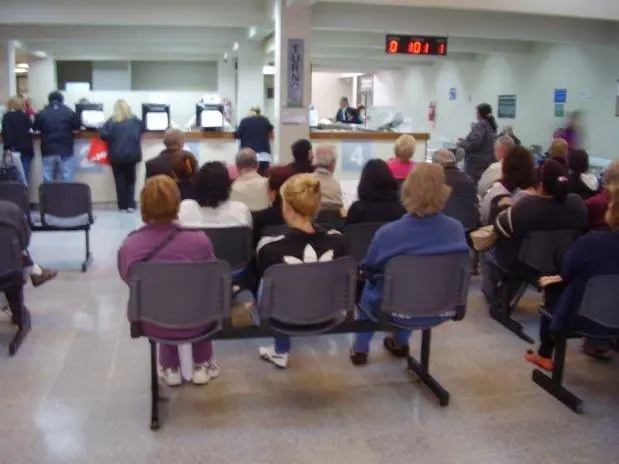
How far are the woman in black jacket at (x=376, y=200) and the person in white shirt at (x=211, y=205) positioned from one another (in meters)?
0.64

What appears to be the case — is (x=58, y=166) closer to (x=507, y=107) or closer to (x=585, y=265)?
(x=585, y=265)

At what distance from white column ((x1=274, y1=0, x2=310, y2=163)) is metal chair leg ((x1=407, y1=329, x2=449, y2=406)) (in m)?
5.36

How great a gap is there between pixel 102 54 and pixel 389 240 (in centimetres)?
1338

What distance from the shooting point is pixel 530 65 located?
12727mm

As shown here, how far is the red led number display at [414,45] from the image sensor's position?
357 inches

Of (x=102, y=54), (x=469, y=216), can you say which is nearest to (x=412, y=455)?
(x=469, y=216)

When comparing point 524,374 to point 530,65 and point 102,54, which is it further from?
point 102,54

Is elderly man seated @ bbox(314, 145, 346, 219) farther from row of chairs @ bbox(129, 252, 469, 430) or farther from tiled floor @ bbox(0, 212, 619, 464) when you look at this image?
row of chairs @ bbox(129, 252, 469, 430)

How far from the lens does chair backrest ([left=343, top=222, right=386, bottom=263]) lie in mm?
3789

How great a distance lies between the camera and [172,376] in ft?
10.7

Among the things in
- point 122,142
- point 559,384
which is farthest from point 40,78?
point 559,384

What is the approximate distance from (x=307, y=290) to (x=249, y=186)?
178cm

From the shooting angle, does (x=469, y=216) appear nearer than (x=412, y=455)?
No

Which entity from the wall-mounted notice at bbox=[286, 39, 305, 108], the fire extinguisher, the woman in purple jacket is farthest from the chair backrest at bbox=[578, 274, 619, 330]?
the fire extinguisher
